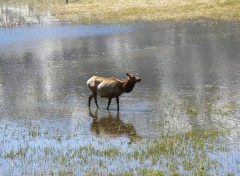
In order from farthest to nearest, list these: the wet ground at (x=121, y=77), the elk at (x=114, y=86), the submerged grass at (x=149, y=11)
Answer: the submerged grass at (x=149, y=11), the elk at (x=114, y=86), the wet ground at (x=121, y=77)

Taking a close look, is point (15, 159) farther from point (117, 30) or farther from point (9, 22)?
point (9, 22)

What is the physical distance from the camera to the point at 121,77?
28.4m

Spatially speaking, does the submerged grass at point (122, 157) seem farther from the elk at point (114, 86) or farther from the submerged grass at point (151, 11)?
the submerged grass at point (151, 11)

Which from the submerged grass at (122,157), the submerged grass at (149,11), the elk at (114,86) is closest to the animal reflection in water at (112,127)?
the elk at (114,86)

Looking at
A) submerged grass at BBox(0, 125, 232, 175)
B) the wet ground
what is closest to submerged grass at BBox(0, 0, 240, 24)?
the wet ground

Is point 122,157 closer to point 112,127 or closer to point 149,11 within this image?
point 112,127

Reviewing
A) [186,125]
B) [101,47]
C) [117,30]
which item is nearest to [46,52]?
[101,47]

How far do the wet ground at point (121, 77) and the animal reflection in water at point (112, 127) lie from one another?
0.11 feet

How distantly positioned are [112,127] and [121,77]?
365 inches

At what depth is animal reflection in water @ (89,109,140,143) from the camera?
18.2 m

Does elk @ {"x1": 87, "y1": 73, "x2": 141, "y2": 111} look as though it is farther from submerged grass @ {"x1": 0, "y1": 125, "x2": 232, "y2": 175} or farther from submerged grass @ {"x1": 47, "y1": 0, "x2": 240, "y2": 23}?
submerged grass @ {"x1": 47, "y1": 0, "x2": 240, "y2": 23}

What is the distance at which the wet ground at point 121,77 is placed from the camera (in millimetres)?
18391

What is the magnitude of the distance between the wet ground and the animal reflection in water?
0.03 metres

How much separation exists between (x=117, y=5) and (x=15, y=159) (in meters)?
54.2
